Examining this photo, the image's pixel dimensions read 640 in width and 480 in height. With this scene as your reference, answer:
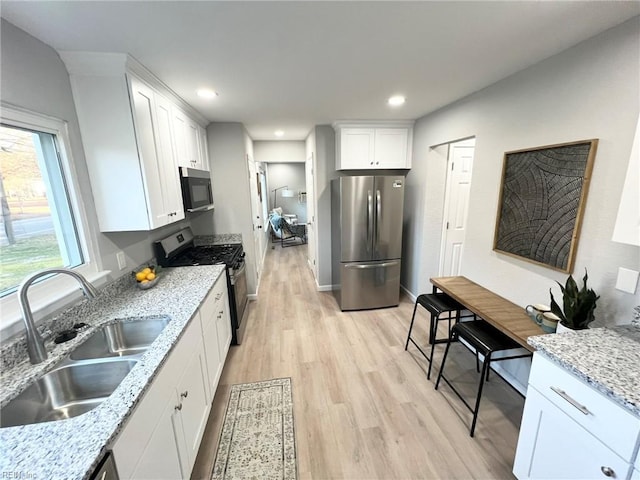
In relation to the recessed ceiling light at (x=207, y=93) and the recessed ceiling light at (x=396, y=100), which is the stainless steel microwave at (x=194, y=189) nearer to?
the recessed ceiling light at (x=207, y=93)

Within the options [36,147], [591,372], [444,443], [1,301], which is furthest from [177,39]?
[444,443]

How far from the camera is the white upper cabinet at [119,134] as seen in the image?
5.10 ft

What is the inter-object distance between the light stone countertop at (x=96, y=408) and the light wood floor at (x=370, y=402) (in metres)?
0.93

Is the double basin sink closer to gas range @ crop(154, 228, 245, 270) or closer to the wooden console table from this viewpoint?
gas range @ crop(154, 228, 245, 270)

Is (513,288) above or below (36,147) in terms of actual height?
below

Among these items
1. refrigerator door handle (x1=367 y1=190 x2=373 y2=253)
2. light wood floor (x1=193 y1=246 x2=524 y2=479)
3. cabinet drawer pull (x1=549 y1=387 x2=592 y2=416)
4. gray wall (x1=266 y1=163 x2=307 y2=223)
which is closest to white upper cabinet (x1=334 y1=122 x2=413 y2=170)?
refrigerator door handle (x1=367 y1=190 x2=373 y2=253)

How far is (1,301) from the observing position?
1.13 meters

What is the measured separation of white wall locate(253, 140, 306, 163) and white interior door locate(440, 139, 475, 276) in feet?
9.25

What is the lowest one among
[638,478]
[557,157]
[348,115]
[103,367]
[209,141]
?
[638,478]

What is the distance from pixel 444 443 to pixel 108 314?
2271 millimetres

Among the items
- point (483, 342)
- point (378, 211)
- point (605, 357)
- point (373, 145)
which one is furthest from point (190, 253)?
point (605, 357)

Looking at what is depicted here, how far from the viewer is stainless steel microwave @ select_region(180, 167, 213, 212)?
2.41m

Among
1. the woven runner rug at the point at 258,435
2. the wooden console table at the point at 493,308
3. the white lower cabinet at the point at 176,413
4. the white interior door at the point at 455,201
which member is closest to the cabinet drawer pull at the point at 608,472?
the wooden console table at the point at 493,308

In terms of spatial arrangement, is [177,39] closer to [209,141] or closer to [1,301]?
[1,301]
